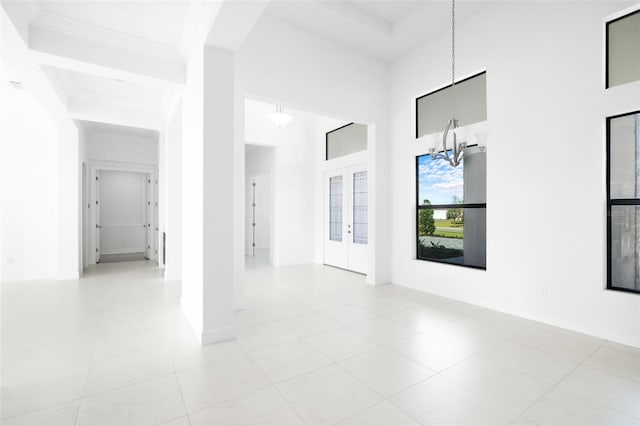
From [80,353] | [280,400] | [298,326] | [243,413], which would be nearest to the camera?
[243,413]

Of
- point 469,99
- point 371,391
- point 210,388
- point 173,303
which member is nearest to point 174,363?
point 210,388

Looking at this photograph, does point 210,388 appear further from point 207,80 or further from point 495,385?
point 207,80

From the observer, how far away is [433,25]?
446 cm

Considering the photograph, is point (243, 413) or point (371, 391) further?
point (371, 391)

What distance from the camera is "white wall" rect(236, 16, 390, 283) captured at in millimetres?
4102

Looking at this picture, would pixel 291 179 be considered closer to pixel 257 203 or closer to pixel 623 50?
pixel 257 203

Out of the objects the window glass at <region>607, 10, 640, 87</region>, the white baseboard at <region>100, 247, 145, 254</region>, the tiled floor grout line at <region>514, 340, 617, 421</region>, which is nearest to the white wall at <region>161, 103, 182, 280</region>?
the white baseboard at <region>100, 247, 145, 254</region>

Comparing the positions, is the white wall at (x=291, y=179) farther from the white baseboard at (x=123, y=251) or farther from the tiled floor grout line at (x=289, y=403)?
the white baseboard at (x=123, y=251)

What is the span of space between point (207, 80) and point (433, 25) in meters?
3.47

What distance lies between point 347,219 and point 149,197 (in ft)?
18.2

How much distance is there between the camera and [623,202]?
9.83 feet

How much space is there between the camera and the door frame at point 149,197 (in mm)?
7453

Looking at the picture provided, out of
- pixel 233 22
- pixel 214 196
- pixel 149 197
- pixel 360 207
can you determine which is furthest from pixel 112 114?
pixel 360 207

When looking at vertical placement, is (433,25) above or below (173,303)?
above
